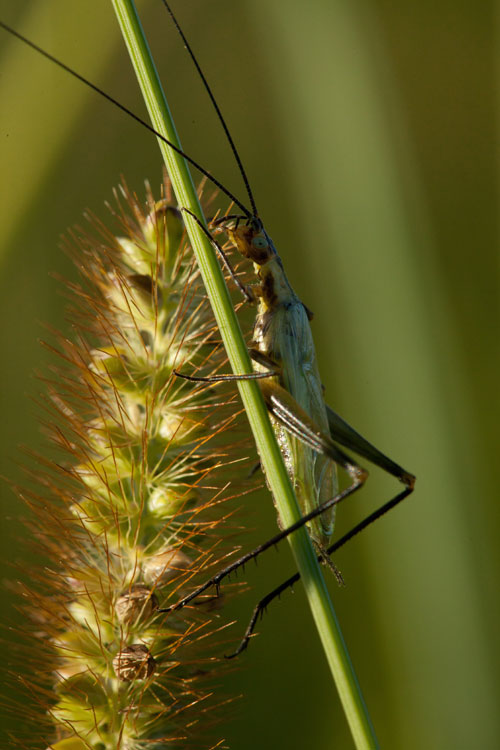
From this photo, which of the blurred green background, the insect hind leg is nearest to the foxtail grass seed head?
the insect hind leg

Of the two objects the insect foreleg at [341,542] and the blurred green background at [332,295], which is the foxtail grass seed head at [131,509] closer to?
the insect foreleg at [341,542]

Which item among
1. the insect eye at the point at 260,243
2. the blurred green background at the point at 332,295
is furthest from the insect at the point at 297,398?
the blurred green background at the point at 332,295

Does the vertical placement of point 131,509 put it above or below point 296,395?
below

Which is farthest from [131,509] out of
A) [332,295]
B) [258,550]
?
[332,295]

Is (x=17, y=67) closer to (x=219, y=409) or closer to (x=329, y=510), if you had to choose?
(x=219, y=409)

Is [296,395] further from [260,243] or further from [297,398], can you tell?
[260,243]

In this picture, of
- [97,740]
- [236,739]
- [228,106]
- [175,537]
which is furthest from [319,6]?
[236,739]
